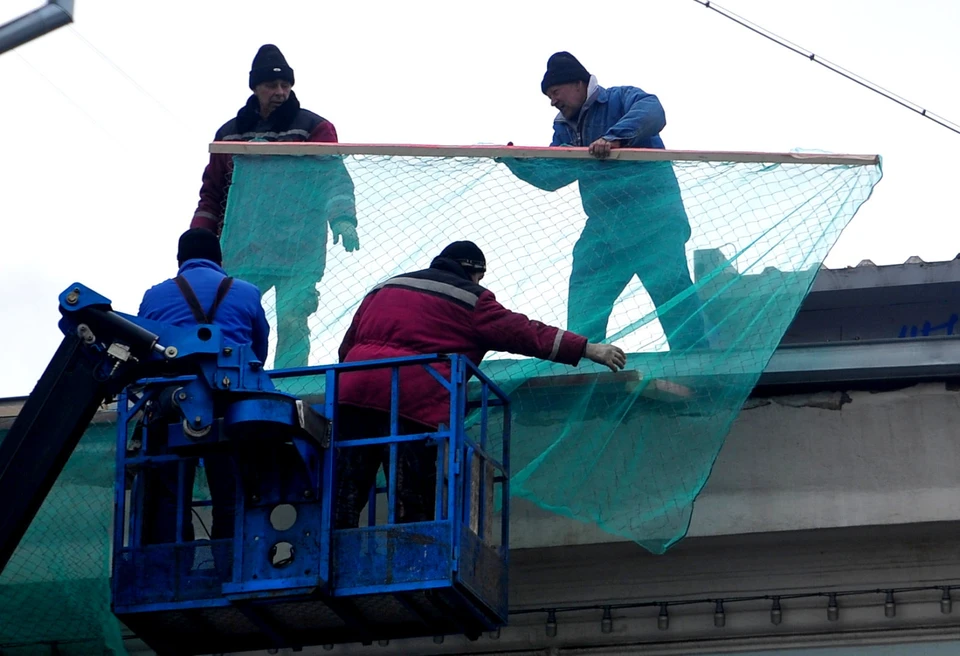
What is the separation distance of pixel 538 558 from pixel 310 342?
77.1 inches

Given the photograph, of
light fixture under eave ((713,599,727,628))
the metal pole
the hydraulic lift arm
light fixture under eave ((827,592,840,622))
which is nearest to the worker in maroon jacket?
the hydraulic lift arm

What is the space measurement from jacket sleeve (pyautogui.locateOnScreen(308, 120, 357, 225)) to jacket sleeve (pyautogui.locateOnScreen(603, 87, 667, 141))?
5.47ft

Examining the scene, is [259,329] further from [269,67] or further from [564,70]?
[564,70]

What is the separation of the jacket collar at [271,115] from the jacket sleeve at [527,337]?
2.87 meters

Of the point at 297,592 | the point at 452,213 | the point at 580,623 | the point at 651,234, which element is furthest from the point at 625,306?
the point at 297,592

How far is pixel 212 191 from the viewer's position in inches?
481

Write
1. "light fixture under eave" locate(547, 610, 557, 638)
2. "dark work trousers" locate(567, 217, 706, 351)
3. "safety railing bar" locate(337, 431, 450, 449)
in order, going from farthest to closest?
"light fixture under eave" locate(547, 610, 557, 638)
"dark work trousers" locate(567, 217, 706, 351)
"safety railing bar" locate(337, 431, 450, 449)

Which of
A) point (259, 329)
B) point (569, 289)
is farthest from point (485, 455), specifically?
point (569, 289)

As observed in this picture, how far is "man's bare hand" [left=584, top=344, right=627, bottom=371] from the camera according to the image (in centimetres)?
1006

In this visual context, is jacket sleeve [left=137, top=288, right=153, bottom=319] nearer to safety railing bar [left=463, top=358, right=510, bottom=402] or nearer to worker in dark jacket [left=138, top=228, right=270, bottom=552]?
worker in dark jacket [left=138, top=228, right=270, bottom=552]

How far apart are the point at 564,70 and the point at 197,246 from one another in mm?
3065

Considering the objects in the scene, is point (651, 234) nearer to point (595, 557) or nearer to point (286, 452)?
point (595, 557)

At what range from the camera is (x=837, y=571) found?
1095 centimetres

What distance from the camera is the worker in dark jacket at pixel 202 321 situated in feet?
32.2
